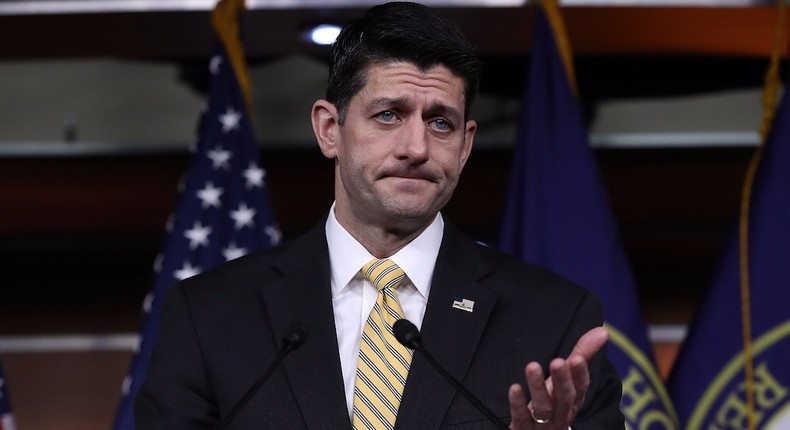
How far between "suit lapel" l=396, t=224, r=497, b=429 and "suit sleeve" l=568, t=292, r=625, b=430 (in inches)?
5.5

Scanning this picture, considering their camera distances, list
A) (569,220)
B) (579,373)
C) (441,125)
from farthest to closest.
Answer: (569,220) → (441,125) → (579,373)

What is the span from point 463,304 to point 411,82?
35 cm

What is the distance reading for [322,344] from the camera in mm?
1611

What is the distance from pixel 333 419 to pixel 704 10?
2.01 m

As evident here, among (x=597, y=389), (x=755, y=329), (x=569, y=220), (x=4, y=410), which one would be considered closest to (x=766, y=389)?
(x=755, y=329)

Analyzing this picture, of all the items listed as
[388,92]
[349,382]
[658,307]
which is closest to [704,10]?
[658,307]

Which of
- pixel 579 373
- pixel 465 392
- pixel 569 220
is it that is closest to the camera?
pixel 579 373

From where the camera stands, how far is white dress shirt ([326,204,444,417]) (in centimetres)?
168

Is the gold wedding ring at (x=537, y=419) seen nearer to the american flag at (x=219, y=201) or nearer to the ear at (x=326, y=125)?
the ear at (x=326, y=125)

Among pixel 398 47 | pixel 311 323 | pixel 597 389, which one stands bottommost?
pixel 597 389

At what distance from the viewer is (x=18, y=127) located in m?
3.71

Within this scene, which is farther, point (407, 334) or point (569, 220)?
point (569, 220)

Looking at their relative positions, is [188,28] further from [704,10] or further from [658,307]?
[658,307]

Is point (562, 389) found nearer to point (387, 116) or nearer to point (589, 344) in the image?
point (589, 344)
